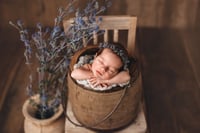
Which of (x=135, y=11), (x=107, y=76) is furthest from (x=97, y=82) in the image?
(x=135, y=11)

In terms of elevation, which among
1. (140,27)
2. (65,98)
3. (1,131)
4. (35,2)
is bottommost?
(1,131)

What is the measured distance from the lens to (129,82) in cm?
107

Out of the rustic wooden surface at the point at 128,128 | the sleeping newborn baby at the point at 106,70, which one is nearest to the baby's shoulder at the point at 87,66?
the sleeping newborn baby at the point at 106,70

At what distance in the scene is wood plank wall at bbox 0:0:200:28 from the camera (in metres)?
1.64

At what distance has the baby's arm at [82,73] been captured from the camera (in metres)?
1.06

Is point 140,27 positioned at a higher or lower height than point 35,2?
lower

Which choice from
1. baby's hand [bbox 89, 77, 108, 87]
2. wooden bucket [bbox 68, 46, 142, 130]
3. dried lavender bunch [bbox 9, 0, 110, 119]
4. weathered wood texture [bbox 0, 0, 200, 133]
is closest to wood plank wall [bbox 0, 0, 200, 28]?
weathered wood texture [bbox 0, 0, 200, 133]

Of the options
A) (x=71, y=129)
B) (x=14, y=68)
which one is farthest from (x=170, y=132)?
(x=14, y=68)

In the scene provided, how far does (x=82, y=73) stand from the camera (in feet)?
3.47

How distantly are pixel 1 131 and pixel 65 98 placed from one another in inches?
10.1

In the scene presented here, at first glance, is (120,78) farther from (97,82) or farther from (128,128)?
(128,128)

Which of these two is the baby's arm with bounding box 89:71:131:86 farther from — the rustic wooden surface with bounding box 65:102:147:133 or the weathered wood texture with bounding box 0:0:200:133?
the weathered wood texture with bounding box 0:0:200:133

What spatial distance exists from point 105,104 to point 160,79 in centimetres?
54

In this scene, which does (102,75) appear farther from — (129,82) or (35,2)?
(35,2)
